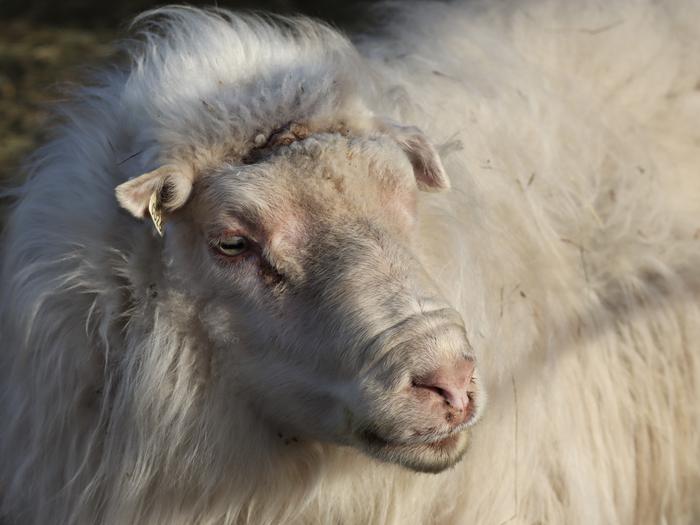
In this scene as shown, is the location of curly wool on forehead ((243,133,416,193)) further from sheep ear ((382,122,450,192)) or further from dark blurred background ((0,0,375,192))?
dark blurred background ((0,0,375,192))

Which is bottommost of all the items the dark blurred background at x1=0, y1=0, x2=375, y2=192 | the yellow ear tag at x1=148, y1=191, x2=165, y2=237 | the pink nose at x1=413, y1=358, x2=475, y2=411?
the dark blurred background at x1=0, y1=0, x2=375, y2=192

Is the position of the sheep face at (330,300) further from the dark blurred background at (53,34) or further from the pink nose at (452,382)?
the dark blurred background at (53,34)

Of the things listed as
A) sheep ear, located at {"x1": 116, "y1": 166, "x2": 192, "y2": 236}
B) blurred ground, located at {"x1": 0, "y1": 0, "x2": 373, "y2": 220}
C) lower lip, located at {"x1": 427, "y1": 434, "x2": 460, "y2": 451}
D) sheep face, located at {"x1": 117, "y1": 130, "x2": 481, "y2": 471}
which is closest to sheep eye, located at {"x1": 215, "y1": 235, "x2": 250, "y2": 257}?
sheep face, located at {"x1": 117, "y1": 130, "x2": 481, "y2": 471}

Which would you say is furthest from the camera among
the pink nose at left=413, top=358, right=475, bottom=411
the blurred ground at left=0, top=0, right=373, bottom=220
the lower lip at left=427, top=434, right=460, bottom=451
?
the blurred ground at left=0, top=0, right=373, bottom=220

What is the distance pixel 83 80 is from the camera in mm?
3613

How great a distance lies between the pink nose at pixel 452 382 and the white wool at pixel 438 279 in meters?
0.54

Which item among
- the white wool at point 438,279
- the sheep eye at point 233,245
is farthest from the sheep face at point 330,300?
the white wool at point 438,279

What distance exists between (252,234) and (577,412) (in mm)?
1315

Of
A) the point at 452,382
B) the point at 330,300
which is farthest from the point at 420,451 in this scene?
the point at 330,300

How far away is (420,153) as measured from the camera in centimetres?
311

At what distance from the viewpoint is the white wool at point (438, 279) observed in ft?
9.91

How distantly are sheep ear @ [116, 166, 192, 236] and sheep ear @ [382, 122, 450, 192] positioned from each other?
23.5 inches

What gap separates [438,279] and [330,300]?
1.70ft

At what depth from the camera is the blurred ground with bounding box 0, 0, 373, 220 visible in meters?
6.56
